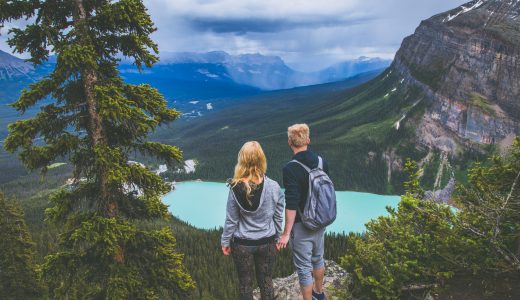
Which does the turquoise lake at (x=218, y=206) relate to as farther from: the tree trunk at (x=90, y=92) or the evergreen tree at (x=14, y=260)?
the tree trunk at (x=90, y=92)

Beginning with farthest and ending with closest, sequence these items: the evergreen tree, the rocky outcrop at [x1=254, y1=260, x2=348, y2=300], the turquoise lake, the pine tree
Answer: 1. the turquoise lake
2. the evergreen tree
3. the rocky outcrop at [x1=254, y1=260, x2=348, y2=300]
4. the pine tree

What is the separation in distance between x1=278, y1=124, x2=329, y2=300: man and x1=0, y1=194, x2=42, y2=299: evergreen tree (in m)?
25.5

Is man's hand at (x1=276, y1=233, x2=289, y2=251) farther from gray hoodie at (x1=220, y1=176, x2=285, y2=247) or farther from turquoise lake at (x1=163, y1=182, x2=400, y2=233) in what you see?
turquoise lake at (x1=163, y1=182, x2=400, y2=233)

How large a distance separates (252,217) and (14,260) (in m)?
27.3

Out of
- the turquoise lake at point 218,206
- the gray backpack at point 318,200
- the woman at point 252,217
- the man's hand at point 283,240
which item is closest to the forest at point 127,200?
the gray backpack at point 318,200

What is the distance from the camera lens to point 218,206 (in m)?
156

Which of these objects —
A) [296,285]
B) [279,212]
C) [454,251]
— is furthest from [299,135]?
[296,285]

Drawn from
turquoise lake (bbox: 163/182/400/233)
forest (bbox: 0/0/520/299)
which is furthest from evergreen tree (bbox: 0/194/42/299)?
turquoise lake (bbox: 163/182/400/233)

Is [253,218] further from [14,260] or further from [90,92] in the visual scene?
[14,260]

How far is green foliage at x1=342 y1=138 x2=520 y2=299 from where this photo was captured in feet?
31.2

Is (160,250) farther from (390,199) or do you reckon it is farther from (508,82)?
(508,82)

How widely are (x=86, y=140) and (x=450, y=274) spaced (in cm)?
1135

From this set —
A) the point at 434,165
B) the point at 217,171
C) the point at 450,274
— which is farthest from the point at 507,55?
the point at 450,274

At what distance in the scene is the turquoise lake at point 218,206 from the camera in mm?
135125
